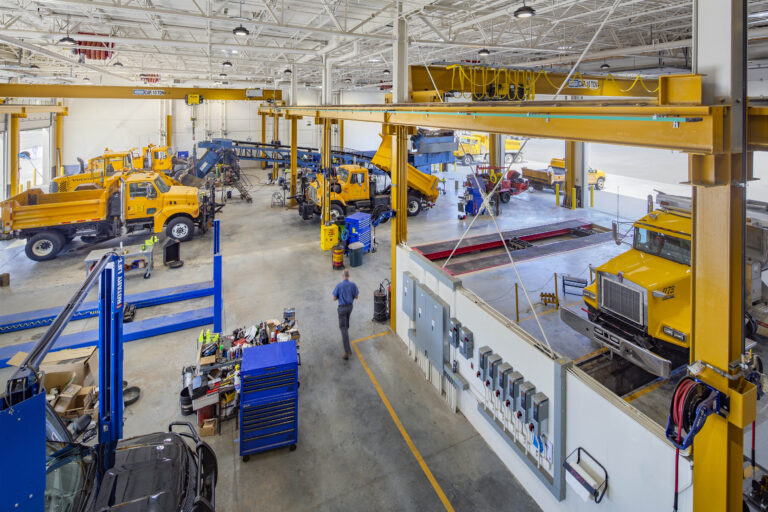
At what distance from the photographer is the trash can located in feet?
41.1

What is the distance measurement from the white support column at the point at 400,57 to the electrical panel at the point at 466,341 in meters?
5.13

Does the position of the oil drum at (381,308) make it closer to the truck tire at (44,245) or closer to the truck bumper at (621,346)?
the truck bumper at (621,346)

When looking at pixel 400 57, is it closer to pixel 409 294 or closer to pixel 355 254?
pixel 409 294

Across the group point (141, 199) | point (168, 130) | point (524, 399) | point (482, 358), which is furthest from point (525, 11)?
point (168, 130)

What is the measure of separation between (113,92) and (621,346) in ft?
65.5

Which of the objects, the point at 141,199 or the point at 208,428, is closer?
the point at 208,428

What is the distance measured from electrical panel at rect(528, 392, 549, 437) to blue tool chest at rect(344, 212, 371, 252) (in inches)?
367

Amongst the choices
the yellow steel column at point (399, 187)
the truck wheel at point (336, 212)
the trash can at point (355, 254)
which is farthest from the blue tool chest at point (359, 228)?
the yellow steel column at point (399, 187)

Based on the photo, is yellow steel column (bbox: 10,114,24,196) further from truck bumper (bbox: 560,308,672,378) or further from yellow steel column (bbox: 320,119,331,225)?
truck bumper (bbox: 560,308,672,378)

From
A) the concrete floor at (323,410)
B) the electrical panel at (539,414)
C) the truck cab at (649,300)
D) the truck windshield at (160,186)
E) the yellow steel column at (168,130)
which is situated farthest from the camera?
the yellow steel column at (168,130)

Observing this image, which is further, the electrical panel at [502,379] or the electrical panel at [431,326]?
the electrical panel at [431,326]

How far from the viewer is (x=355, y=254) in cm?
1262

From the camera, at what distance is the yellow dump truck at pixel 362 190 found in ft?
55.1

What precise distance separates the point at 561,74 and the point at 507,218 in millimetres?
8363
